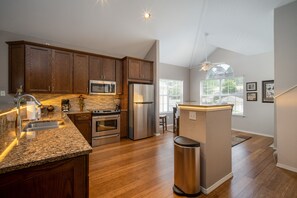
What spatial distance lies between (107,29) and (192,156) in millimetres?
3827

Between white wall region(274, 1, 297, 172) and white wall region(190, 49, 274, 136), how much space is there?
212 centimetres

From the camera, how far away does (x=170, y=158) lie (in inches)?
120

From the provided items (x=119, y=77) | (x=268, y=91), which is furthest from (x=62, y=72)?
(x=268, y=91)

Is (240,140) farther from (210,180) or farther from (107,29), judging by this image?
(107,29)

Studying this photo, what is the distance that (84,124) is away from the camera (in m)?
3.70

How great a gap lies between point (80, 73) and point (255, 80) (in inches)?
228

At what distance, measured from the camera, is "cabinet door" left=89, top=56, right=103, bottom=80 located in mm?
4074

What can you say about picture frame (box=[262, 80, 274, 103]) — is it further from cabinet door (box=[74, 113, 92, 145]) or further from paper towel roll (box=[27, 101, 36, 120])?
paper towel roll (box=[27, 101, 36, 120])

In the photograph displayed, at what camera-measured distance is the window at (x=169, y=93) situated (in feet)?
20.7

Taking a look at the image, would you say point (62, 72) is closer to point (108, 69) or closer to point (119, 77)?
point (108, 69)

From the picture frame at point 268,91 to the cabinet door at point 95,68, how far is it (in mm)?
5364

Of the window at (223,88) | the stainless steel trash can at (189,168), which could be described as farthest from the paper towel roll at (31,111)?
the window at (223,88)

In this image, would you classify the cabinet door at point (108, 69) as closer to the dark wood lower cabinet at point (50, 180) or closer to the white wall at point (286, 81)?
the dark wood lower cabinet at point (50, 180)

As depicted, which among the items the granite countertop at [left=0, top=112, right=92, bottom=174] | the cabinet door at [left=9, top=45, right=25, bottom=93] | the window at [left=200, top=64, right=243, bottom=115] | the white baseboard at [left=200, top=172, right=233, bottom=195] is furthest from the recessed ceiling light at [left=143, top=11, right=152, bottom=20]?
the white baseboard at [left=200, top=172, right=233, bottom=195]
